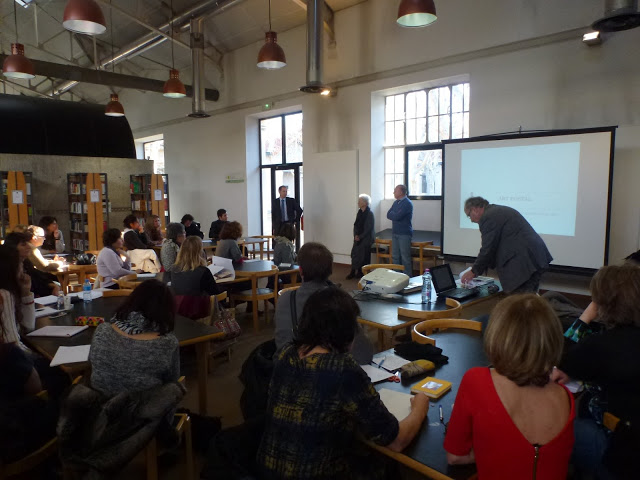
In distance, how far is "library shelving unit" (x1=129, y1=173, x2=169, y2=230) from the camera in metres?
11.5

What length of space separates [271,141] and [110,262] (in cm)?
667

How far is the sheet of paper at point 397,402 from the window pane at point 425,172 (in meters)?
6.02

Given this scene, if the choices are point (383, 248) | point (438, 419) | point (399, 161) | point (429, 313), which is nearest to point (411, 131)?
point (399, 161)

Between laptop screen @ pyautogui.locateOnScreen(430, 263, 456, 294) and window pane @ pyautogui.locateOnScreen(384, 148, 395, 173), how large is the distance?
4.78 m

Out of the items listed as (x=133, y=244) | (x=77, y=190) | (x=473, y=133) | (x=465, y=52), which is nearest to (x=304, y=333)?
(x=133, y=244)

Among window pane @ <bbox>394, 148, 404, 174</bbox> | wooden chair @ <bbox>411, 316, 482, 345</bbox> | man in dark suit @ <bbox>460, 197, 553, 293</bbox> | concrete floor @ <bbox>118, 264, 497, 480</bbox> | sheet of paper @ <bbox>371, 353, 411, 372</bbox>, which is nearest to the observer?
sheet of paper @ <bbox>371, 353, 411, 372</bbox>

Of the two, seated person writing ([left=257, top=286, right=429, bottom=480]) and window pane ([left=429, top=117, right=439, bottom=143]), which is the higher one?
window pane ([left=429, top=117, right=439, bottom=143])

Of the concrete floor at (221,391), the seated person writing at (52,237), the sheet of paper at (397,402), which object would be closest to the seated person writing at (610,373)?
the sheet of paper at (397,402)

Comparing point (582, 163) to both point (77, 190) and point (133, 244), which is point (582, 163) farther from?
point (77, 190)

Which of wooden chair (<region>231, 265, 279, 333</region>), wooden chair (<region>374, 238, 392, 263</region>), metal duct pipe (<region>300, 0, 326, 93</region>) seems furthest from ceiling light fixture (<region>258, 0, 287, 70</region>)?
wooden chair (<region>374, 238, 392, 263</region>)

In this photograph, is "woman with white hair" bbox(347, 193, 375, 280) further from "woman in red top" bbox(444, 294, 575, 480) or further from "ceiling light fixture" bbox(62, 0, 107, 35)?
"woman in red top" bbox(444, 294, 575, 480)

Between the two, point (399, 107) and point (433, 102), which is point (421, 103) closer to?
point (433, 102)

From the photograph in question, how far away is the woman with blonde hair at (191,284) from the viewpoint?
3.76m

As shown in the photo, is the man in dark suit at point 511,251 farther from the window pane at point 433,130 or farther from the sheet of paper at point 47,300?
the window pane at point 433,130
